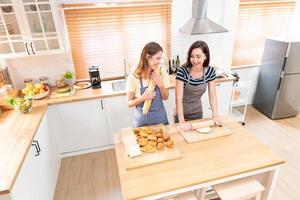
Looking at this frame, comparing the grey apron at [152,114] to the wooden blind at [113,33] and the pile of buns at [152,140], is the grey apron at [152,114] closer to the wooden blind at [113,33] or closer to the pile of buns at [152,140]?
the pile of buns at [152,140]

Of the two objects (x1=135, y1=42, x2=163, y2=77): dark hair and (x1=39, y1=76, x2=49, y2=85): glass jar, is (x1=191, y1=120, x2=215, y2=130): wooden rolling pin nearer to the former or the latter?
(x1=135, y1=42, x2=163, y2=77): dark hair

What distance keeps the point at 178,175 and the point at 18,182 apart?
1.01 meters

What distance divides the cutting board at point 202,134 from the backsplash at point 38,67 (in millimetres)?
1787

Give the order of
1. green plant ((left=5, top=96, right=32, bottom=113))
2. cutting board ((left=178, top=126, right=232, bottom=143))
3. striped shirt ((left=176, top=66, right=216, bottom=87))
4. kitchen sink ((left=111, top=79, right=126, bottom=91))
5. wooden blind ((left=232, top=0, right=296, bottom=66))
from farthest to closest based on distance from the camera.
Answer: wooden blind ((left=232, top=0, right=296, bottom=66)) → kitchen sink ((left=111, top=79, right=126, bottom=91)) → green plant ((left=5, top=96, right=32, bottom=113)) → striped shirt ((left=176, top=66, right=216, bottom=87)) → cutting board ((left=178, top=126, right=232, bottom=143))

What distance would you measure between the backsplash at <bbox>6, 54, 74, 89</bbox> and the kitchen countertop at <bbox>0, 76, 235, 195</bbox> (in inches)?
16.3

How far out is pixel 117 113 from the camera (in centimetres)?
249

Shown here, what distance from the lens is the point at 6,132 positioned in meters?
1.71

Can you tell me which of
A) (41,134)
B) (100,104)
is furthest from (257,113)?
(41,134)

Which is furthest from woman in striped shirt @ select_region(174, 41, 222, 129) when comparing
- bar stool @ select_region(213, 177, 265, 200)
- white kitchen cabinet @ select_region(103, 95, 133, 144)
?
white kitchen cabinet @ select_region(103, 95, 133, 144)

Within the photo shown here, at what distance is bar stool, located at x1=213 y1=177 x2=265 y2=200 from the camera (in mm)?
1338

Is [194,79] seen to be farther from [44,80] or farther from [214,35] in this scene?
[44,80]

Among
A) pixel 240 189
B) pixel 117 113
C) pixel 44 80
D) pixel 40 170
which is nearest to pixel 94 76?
pixel 117 113

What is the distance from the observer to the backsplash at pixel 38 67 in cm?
245

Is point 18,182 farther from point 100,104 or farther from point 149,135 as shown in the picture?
point 100,104
